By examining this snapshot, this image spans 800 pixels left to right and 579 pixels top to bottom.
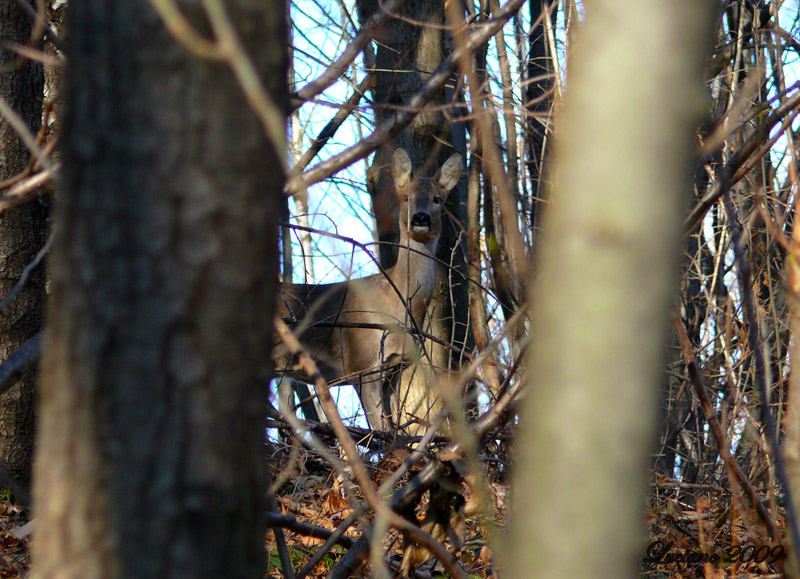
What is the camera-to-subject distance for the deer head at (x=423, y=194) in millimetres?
8613

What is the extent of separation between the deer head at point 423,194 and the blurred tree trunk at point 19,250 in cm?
437

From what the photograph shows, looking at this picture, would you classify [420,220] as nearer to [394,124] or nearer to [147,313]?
[394,124]

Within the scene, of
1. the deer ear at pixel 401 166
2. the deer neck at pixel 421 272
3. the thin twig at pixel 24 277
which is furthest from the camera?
the deer neck at pixel 421 272

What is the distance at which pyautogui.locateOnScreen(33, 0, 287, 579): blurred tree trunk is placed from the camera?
1.25m

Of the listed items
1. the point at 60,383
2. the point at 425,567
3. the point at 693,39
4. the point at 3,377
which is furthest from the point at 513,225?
the point at 425,567

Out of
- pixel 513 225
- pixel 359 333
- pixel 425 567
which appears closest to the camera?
pixel 513 225

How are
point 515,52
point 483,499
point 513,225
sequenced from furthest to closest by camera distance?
point 515,52 → point 483,499 → point 513,225

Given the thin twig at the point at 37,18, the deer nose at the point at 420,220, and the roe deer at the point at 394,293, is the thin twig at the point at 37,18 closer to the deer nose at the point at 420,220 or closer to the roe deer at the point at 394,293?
the roe deer at the point at 394,293

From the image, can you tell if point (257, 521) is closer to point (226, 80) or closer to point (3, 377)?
point (226, 80)

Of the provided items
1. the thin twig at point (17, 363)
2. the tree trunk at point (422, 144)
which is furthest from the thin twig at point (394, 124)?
the tree trunk at point (422, 144)

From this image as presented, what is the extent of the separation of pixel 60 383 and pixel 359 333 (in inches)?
318

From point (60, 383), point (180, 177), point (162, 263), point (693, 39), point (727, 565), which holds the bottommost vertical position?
point (727, 565)

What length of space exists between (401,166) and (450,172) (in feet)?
2.03

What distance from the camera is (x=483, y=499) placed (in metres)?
1.69
